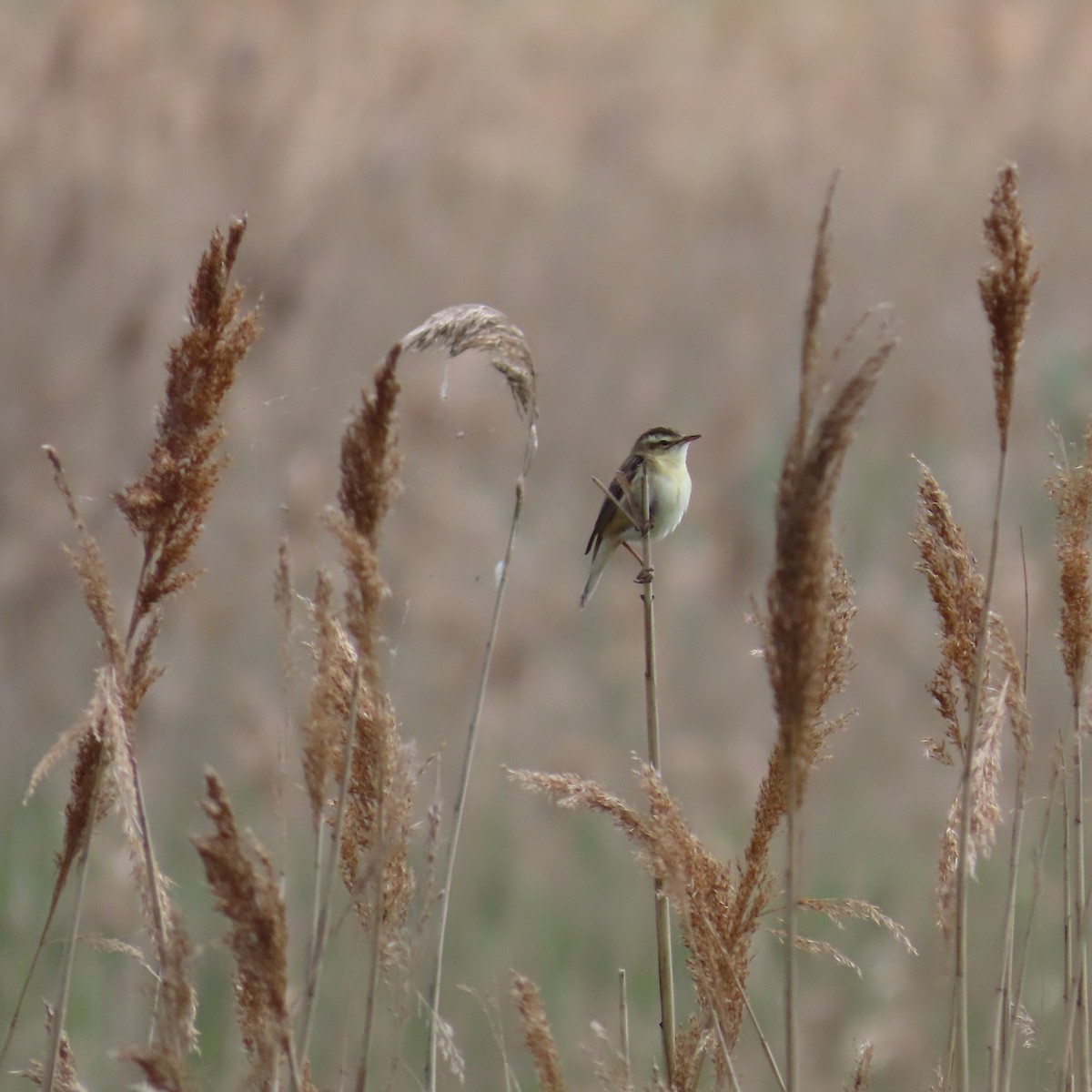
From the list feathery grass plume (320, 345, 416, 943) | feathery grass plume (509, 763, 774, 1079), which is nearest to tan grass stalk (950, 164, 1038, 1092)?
feathery grass plume (509, 763, 774, 1079)

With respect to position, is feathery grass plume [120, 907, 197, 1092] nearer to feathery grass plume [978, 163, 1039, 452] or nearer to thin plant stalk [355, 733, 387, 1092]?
thin plant stalk [355, 733, 387, 1092]

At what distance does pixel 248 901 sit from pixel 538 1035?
0.43 metres

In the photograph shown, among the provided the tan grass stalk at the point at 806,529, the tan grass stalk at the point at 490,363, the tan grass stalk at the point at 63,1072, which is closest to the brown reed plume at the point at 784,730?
the tan grass stalk at the point at 806,529

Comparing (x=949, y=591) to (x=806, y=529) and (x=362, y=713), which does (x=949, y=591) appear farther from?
(x=362, y=713)

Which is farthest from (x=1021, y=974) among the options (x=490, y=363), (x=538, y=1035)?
(x=490, y=363)

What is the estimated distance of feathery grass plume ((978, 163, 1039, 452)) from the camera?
1.36m

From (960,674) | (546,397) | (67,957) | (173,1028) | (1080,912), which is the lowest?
(173,1028)

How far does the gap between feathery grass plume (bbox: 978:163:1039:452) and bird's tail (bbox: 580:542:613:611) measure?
2.31m

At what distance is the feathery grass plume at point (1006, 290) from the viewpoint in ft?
4.47

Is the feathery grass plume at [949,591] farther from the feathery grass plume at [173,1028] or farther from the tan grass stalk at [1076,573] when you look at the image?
the feathery grass plume at [173,1028]

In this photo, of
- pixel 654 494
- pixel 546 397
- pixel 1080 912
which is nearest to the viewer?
pixel 1080 912

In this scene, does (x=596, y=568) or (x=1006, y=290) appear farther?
(x=596, y=568)

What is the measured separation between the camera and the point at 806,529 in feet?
3.65

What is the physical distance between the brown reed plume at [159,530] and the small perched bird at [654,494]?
2023mm
